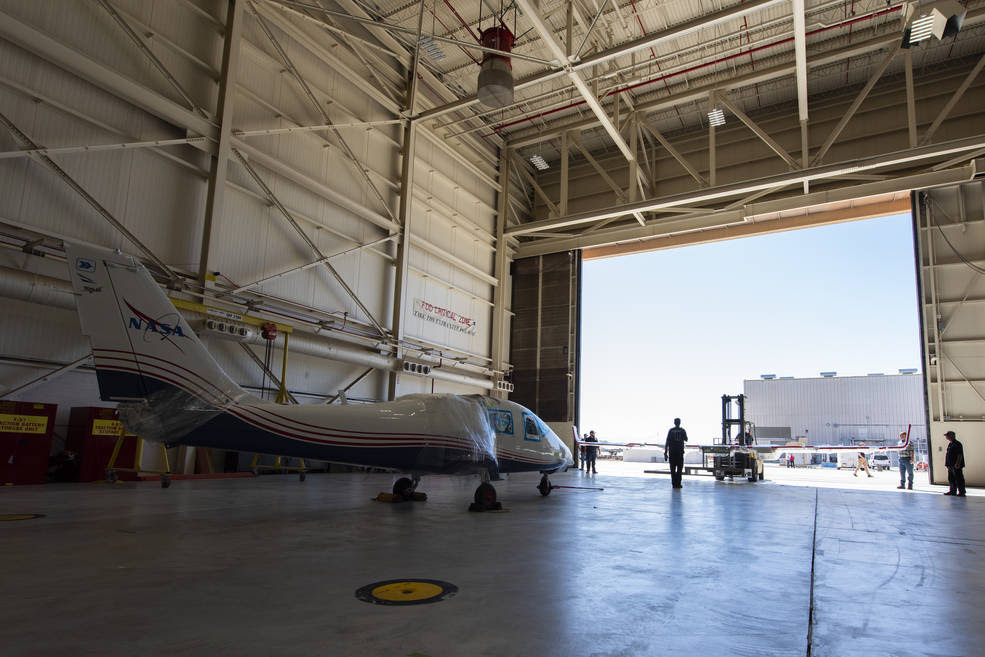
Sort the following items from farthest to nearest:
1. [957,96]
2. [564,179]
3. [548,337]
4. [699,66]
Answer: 1. [548,337]
2. [564,179]
3. [699,66]
4. [957,96]

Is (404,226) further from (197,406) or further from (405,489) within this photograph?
(197,406)

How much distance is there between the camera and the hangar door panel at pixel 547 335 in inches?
1158

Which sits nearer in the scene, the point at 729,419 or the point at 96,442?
the point at 96,442

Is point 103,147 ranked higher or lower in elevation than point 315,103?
lower

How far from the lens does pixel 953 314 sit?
2262cm

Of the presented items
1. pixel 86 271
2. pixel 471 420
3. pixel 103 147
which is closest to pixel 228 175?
pixel 103 147

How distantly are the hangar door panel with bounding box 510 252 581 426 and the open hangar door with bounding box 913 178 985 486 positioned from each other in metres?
14.9

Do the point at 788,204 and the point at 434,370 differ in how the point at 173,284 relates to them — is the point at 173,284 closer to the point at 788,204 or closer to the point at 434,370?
the point at 434,370

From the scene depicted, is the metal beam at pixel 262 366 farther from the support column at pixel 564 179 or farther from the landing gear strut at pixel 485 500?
the support column at pixel 564 179

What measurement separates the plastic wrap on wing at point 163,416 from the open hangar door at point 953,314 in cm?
2607

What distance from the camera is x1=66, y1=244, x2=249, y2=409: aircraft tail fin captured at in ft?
23.1

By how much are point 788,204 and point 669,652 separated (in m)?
25.5

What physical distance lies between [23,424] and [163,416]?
21.9 feet

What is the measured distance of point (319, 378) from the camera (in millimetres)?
19453
